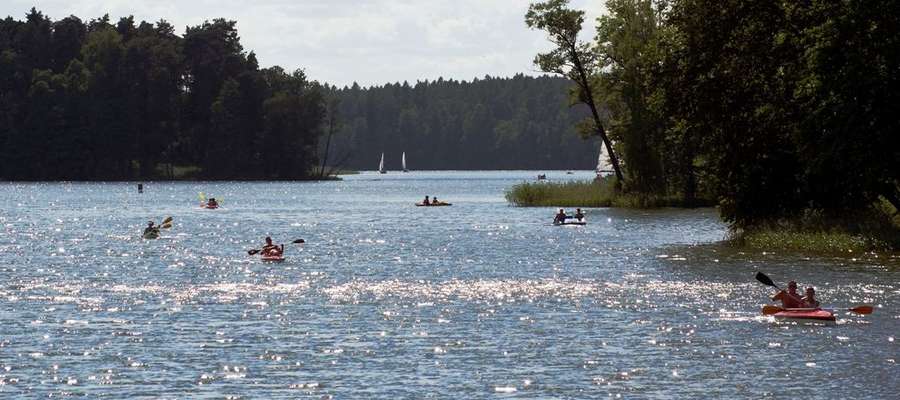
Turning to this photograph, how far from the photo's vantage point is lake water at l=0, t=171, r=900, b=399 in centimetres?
2980

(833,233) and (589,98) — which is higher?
(589,98)

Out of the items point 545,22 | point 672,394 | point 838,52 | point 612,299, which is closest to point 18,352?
point 672,394

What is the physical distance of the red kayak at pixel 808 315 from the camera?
38938 mm

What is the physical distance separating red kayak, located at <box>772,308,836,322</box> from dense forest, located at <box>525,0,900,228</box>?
16244 millimetres

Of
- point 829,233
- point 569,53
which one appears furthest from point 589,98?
point 829,233

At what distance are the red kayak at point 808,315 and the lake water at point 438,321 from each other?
49 cm

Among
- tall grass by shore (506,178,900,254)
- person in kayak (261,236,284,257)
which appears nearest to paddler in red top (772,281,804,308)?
tall grass by shore (506,178,900,254)

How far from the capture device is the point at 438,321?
3994 cm

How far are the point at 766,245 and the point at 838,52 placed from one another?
1177 cm

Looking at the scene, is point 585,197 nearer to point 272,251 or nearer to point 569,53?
point 569,53

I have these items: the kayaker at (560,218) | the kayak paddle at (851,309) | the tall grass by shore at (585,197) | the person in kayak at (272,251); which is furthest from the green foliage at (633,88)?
the kayak paddle at (851,309)

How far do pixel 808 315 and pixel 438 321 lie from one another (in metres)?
10.0

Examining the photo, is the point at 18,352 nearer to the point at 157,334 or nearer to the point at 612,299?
the point at 157,334

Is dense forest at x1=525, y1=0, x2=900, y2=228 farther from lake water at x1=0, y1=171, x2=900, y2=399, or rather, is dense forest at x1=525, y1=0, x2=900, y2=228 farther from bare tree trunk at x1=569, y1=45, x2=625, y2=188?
bare tree trunk at x1=569, y1=45, x2=625, y2=188
